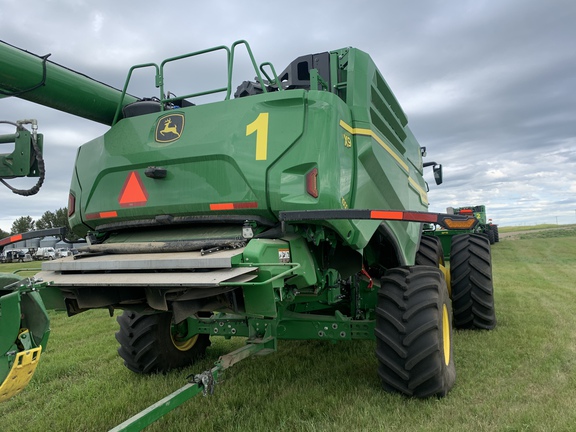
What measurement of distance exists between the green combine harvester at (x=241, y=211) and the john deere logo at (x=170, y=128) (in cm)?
2

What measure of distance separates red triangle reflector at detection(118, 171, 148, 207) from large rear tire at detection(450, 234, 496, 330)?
14.2ft

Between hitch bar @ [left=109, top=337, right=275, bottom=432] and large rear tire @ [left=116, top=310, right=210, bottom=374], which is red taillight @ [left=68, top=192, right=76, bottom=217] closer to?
large rear tire @ [left=116, top=310, right=210, bottom=374]

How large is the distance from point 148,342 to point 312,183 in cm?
259

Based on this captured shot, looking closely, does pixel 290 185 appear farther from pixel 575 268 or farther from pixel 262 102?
pixel 575 268

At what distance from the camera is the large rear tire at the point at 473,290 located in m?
6.04

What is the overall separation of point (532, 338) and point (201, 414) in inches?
163

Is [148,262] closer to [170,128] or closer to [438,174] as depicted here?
[170,128]

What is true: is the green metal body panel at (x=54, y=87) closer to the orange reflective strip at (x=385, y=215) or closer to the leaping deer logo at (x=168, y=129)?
the leaping deer logo at (x=168, y=129)

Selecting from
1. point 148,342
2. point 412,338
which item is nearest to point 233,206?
point 412,338

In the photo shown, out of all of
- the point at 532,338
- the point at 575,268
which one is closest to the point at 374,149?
the point at 532,338

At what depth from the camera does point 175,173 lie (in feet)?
11.8

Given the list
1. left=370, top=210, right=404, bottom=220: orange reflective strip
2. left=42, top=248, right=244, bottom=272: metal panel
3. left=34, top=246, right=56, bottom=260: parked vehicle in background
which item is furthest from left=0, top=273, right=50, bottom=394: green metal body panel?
left=34, top=246, right=56, bottom=260: parked vehicle in background

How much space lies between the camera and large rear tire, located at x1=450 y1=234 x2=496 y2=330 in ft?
19.8

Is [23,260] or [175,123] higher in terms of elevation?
[175,123]
